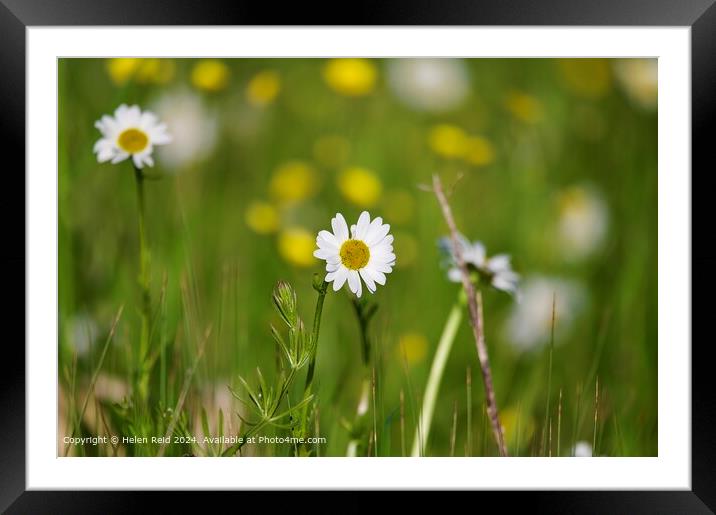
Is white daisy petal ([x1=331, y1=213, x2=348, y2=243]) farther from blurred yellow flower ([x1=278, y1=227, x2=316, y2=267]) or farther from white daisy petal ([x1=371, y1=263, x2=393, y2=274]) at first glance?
blurred yellow flower ([x1=278, y1=227, x2=316, y2=267])

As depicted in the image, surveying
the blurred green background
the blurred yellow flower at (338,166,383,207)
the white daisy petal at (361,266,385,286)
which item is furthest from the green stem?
the blurred yellow flower at (338,166,383,207)

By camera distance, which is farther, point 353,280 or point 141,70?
point 141,70

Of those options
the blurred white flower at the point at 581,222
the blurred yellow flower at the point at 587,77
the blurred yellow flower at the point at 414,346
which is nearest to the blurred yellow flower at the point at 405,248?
the blurred yellow flower at the point at 414,346

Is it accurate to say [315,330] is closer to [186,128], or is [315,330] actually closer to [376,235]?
[376,235]

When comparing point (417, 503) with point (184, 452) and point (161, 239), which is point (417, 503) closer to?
point (184, 452)

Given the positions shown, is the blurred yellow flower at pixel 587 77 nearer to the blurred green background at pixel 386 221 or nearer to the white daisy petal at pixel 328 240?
the blurred green background at pixel 386 221

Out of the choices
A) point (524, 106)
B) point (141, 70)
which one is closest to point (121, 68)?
point (141, 70)
